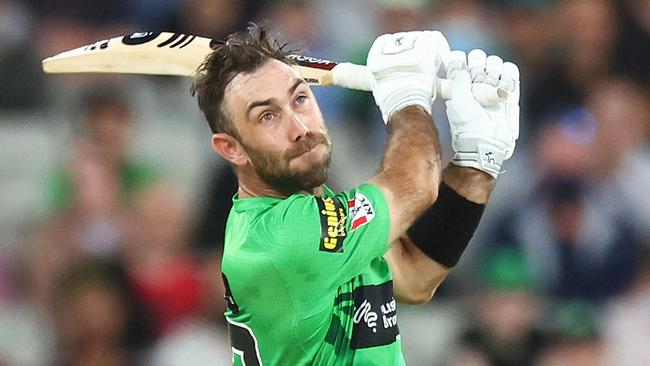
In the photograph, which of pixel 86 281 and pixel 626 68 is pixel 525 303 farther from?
pixel 86 281

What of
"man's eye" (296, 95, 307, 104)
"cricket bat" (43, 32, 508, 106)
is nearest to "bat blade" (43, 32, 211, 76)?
"cricket bat" (43, 32, 508, 106)

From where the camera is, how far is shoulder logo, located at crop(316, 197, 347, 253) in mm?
3119

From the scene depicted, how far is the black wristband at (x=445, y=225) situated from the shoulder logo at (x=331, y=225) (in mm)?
654

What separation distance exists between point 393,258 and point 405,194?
542mm

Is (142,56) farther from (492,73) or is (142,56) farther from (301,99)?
(492,73)

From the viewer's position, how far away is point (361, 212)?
315 centimetres

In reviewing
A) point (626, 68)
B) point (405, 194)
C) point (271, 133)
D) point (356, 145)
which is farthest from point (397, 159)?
point (626, 68)

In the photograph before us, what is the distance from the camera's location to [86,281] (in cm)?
551

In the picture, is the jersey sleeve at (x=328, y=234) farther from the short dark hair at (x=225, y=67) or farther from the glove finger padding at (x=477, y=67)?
the glove finger padding at (x=477, y=67)

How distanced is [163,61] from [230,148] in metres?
0.59

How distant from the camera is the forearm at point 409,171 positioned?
126 inches

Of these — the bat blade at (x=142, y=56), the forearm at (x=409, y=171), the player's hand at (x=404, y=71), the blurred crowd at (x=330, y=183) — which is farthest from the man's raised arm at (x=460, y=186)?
the blurred crowd at (x=330, y=183)

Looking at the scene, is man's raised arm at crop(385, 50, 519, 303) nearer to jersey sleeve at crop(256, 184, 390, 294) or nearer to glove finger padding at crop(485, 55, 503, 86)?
glove finger padding at crop(485, 55, 503, 86)

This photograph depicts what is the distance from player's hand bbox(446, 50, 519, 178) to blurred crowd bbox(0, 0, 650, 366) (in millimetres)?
2063
